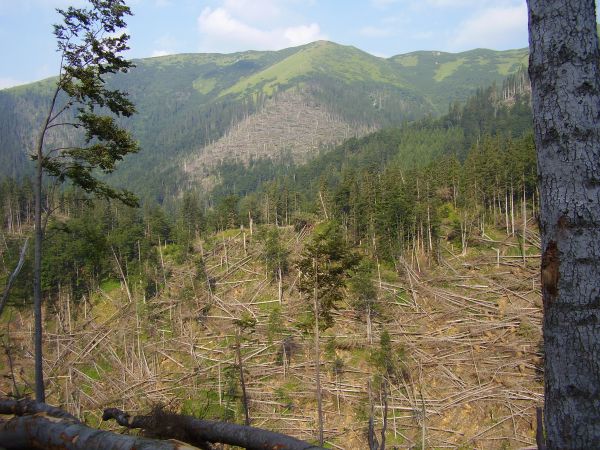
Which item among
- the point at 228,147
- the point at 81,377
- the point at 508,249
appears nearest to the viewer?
the point at 81,377

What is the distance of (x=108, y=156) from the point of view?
935 centimetres

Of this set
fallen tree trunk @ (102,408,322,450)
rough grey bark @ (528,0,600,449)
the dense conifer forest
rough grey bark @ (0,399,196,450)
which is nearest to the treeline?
the dense conifer forest

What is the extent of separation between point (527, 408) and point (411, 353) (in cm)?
786

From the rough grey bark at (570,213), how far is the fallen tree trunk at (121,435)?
1.50m

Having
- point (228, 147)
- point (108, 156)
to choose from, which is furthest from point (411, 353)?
point (228, 147)

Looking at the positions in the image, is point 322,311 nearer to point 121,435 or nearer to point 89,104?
point 89,104

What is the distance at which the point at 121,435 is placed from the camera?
8.81 feet

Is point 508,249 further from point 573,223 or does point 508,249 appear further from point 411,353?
point 573,223

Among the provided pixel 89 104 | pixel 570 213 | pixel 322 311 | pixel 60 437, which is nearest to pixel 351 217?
pixel 322 311

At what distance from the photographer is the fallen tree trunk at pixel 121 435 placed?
2625mm

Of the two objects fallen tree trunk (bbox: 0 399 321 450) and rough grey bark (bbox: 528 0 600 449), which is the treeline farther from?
rough grey bark (bbox: 528 0 600 449)

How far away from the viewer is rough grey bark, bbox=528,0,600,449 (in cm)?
214

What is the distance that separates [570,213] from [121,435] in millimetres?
3010

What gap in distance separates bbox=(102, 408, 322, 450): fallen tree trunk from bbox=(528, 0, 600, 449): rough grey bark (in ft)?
5.63
